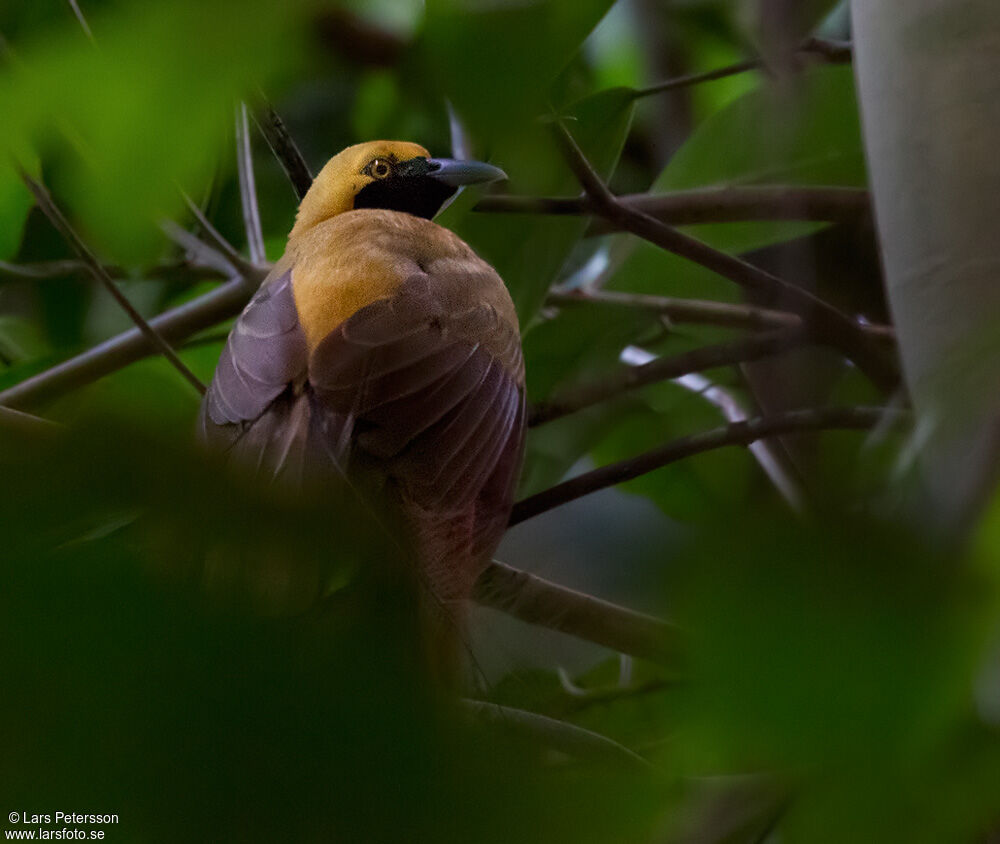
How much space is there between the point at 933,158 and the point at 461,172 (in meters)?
0.40

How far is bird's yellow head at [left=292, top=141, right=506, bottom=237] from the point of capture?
85 centimetres

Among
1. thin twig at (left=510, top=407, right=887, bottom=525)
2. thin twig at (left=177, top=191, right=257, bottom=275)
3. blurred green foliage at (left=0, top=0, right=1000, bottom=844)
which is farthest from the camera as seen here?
thin twig at (left=177, top=191, right=257, bottom=275)

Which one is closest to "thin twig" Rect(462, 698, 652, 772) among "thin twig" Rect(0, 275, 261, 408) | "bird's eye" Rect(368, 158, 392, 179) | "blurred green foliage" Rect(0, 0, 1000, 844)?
"blurred green foliage" Rect(0, 0, 1000, 844)

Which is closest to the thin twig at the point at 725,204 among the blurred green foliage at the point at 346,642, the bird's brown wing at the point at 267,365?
the bird's brown wing at the point at 267,365

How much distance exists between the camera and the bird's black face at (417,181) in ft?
2.78

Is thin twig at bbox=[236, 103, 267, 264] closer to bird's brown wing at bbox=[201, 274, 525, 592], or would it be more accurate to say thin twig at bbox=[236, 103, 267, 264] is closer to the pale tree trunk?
bird's brown wing at bbox=[201, 274, 525, 592]

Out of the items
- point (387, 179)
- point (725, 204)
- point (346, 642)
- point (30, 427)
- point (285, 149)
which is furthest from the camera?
point (387, 179)

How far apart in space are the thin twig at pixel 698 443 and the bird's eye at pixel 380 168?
0.36 m

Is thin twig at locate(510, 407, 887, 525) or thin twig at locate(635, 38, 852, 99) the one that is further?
thin twig at locate(635, 38, 852, 99)

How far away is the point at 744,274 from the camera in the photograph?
0.95 meters

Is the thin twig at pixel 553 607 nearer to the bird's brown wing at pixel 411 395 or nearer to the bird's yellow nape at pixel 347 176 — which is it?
the bird's brown wing at pixel 411 395

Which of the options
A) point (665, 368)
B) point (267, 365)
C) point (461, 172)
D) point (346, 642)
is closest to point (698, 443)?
point (665, 368)

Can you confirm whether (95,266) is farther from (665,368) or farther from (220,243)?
(665,368)

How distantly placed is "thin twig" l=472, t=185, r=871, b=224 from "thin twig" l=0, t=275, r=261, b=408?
31 cm
